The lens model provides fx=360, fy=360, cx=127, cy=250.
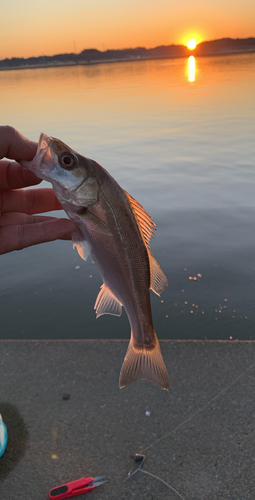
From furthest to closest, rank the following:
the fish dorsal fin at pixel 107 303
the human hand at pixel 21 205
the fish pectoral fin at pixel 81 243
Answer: the human hand at pixel 21 205 < the fish dorsal fin at pixel 107 303 < the fish pectoral fin at pixel 81 243

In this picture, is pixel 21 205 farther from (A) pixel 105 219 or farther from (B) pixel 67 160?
(A) pixel 105 219

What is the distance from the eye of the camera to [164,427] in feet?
11.8

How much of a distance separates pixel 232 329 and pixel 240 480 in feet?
8.49

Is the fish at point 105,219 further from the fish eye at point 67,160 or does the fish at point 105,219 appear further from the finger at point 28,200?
the finger at point 28,200

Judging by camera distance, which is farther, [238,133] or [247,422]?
[238,133]

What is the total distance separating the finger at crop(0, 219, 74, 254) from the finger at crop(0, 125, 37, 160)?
0.55 meters

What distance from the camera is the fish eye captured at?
226 centimetres

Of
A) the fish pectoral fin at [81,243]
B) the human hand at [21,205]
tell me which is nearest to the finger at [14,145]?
the human hand at [21,205]

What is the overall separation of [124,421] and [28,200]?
7.91ft

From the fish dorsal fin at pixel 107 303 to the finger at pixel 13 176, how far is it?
1.26 m

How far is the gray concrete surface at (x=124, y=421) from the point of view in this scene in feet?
10.3

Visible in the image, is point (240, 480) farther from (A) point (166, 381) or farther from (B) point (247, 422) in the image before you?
(A) point (166, 381)

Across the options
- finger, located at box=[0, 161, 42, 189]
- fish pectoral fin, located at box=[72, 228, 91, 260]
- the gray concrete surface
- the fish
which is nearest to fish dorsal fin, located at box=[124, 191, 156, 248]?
the fish

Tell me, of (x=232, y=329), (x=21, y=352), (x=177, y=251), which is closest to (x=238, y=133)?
(x=177, y=251)
